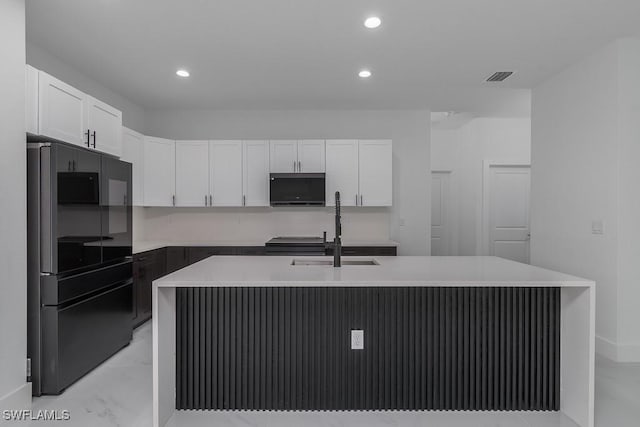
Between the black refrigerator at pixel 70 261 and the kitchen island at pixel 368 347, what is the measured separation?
860 mm

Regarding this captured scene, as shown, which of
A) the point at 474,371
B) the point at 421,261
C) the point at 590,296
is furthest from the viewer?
the point at 421,261

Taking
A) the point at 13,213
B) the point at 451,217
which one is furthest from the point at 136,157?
the point at 451,217

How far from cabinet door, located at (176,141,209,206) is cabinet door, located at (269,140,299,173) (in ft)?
2.74

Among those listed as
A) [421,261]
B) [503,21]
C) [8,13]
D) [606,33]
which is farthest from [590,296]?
[8,13]

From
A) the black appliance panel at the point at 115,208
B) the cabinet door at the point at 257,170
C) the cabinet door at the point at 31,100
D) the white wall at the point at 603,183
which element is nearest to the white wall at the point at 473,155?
the white wall at the point at 603,183

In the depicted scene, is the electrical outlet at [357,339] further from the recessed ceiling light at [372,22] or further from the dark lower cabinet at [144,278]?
the dark lower cabinet at [144,278]

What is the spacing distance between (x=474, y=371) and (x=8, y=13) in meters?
3.38

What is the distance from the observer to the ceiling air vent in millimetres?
3625

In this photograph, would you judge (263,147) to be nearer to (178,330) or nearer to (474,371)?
(178,330)

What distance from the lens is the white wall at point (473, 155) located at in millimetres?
6344

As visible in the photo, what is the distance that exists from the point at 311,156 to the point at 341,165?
391 mm

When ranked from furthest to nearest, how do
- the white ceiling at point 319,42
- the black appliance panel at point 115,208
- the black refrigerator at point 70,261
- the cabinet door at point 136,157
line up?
the cabinet door at point 136,157
the black appliance panel at point 115,208
the white ceiling at point 319,42
the black refrigerator at point 70,261

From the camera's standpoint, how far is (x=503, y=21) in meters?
2.62

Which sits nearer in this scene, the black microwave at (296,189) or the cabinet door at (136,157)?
the cabinet door at (136,157)
